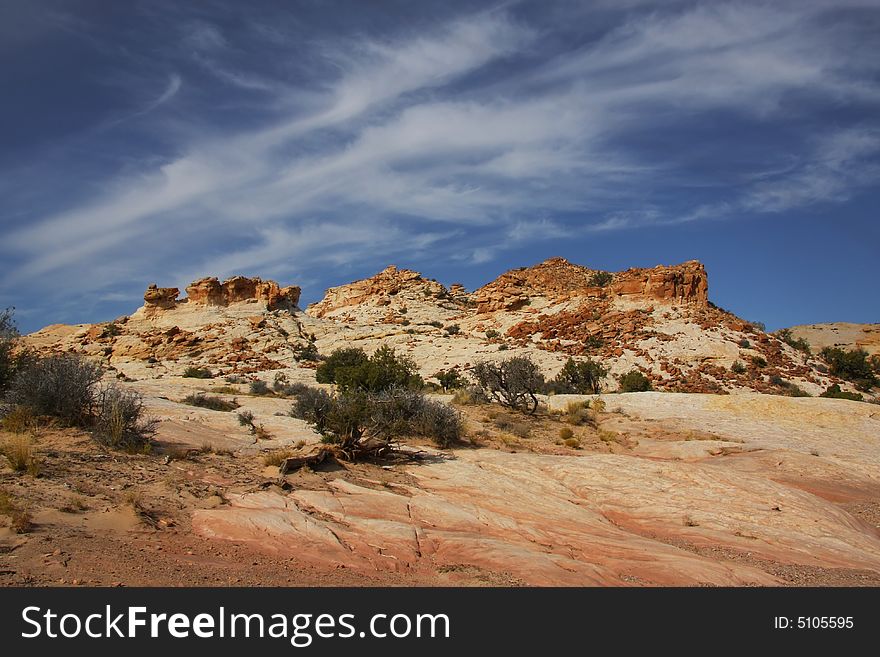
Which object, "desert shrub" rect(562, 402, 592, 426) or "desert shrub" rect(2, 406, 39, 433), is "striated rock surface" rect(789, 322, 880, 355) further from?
"desert shrub" rect(2, 406, 39, 433)

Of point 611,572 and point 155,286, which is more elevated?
point 155,286

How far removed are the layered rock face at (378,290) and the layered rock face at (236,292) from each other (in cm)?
1473

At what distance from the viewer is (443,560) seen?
273 inches

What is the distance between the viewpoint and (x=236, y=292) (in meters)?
53.8

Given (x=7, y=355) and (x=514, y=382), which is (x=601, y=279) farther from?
(x=7, y=355)

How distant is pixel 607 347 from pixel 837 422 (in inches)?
841

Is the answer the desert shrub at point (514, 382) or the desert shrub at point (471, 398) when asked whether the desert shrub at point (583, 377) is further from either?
the desert shrub at point (471, 398)

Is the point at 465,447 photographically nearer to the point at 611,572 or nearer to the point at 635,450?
the point at 635,450

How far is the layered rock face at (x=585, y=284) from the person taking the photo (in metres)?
47.6

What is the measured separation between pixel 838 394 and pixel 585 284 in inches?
1466

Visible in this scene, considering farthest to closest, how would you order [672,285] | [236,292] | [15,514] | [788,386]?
1. [236,292]
2. [672,285]
3. [788,386]
4. [15,514]

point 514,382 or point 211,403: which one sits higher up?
point 514,382

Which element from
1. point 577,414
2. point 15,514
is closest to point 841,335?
point 577,414

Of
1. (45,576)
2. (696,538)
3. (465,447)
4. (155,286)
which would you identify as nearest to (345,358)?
(465,447)
